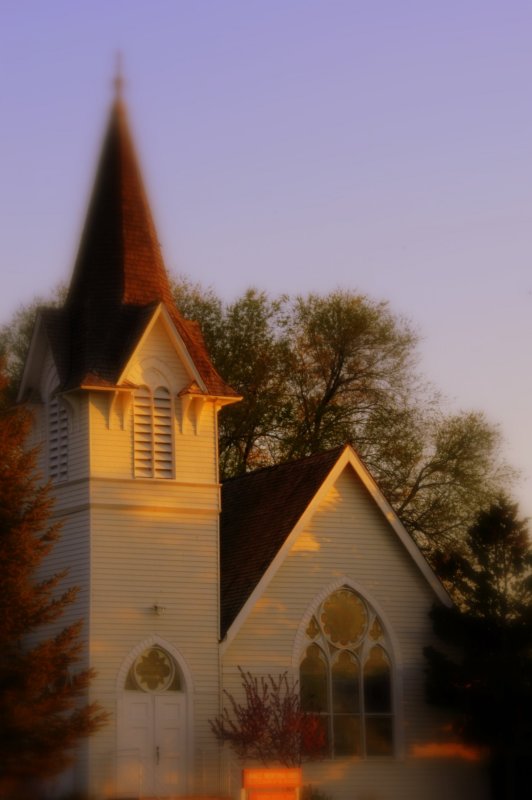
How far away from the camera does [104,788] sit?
3297cm

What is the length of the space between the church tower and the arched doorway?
1.2 inches

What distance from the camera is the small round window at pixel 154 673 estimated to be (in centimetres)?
3409

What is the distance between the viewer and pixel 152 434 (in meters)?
35.3

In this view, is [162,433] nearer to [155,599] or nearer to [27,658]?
[155,599]

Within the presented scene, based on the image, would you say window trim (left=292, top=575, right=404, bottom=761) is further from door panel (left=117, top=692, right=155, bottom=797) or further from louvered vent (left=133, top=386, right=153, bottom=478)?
louvered vent (left=133, top=386, right=153, bottom=478)

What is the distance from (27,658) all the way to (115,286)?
9.67 metres

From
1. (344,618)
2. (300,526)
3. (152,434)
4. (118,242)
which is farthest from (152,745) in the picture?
(118,242)

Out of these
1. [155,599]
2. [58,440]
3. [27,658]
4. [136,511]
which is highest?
[58,440]

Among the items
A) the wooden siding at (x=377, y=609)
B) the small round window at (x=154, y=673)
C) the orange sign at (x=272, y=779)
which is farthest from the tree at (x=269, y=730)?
the orange sign at (x=272, y=779)

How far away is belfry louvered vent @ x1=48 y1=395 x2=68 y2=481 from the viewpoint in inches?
1399

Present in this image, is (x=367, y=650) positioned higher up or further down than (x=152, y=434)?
further down

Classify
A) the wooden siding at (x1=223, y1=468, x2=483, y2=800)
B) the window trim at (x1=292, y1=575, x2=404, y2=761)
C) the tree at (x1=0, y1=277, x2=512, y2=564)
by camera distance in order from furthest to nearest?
the tree at (x1=0, y1=277, x2=512, y2=564) < the window trim at (x1=292, y1=575, x2=404, y2=761) < the wooden siding at (x1=223, y1=468, x2=483, y2=800)

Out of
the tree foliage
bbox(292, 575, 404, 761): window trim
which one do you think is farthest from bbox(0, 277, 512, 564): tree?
bbox(292, 575, 404, 761): window trim

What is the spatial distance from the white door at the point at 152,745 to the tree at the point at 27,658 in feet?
5.18
